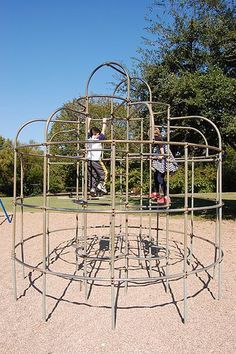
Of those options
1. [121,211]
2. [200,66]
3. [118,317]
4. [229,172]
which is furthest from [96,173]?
[229,172]

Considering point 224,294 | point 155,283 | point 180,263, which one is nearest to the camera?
point 224,294

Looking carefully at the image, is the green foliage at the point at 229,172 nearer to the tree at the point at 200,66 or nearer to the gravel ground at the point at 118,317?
the tree at the point at 200,66

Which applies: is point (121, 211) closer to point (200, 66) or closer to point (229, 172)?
point (200, 66)

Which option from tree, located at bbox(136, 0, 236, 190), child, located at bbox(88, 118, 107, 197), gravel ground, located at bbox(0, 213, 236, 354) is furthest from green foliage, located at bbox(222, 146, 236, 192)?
child, located at bbox(88, 118, 107, 197)

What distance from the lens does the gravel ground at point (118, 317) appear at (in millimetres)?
3174

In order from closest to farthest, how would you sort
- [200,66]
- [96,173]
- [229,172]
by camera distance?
[96,173], [200,66], [229,172]

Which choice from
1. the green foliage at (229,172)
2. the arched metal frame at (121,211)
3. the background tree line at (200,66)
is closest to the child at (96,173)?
the arched metal frame at (121,211)

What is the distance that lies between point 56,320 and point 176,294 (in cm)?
165

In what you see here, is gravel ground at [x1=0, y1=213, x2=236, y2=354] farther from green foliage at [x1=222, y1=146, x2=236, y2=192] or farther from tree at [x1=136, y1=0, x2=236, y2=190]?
green foliage at [x1=222, y1=146, x2=236, y2=192]

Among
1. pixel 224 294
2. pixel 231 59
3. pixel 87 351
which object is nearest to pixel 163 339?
pixel 87 351

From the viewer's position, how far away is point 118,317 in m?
3.81

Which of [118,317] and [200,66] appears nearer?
[118,317]

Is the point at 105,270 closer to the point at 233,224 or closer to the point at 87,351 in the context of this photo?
the point at 87,351

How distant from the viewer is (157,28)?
41.0 ft
